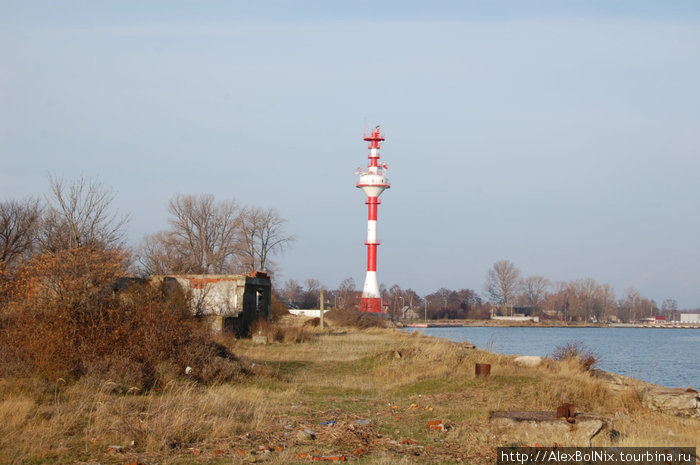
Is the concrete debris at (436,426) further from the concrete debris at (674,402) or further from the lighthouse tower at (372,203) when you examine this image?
the lighthouse tower at (372,203)

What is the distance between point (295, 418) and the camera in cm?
1077

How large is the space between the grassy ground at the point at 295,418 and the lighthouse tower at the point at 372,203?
176ft

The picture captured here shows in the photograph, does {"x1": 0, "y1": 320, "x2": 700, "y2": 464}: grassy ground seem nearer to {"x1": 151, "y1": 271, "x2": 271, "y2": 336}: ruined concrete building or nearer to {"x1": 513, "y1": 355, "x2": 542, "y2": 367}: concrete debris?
{"x1": 513, "y1": 355, "x2": 542, "y2": 367}: concrete debris

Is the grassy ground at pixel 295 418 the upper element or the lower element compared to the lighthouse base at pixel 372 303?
lower

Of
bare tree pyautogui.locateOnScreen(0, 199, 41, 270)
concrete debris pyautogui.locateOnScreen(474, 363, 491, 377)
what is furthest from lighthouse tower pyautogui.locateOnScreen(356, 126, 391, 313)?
concrete debris pyautogui.locateOnScreen(474, 363, 491, 377)

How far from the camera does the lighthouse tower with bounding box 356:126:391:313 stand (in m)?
72.1

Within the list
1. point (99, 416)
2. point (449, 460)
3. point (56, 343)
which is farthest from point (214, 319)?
point (449, 460)

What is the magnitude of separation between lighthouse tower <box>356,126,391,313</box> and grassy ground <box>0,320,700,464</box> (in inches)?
2111

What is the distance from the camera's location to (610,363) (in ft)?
120

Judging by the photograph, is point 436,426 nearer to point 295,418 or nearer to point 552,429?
point 552,429

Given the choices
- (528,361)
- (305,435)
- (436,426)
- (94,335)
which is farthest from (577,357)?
(94,335)

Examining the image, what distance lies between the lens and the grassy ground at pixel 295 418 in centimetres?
821

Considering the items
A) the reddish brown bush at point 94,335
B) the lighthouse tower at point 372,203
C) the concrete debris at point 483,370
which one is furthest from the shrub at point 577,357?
the lighthouse tower at point 372,203

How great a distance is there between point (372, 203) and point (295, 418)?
212 feet
